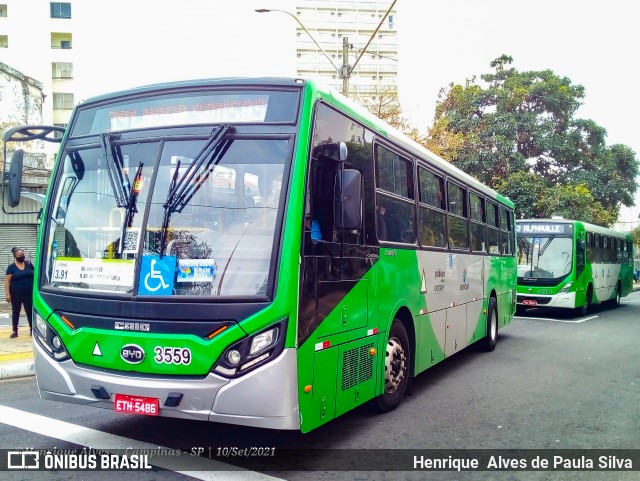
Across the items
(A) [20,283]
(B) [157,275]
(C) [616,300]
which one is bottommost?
(C) [616,300]

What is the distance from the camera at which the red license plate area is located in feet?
14.8

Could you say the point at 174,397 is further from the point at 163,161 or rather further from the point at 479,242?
the point at 479,242

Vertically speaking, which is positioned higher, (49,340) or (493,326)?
(49,340)

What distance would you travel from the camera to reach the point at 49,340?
198 inches

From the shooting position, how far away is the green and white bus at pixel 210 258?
14.5 feet

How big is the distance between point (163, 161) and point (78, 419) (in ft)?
9.70

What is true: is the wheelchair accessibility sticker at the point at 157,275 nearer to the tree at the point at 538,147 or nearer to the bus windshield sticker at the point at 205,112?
the bus windshield sticker at the point at 205,112

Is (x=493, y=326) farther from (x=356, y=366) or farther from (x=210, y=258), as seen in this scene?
(x=210, y=258)

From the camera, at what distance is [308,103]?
15.9 feet

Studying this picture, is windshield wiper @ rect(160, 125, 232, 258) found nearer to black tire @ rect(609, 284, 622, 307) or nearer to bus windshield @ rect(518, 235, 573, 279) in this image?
bus windshield @ rect(518, 235, 573, 279)

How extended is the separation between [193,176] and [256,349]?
1.38 m

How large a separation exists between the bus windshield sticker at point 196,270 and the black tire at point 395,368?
2497 millimetres

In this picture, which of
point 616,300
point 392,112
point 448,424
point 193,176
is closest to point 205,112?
point 193,176

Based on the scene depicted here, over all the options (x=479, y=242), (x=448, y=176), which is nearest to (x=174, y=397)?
(x=448, y=176)
